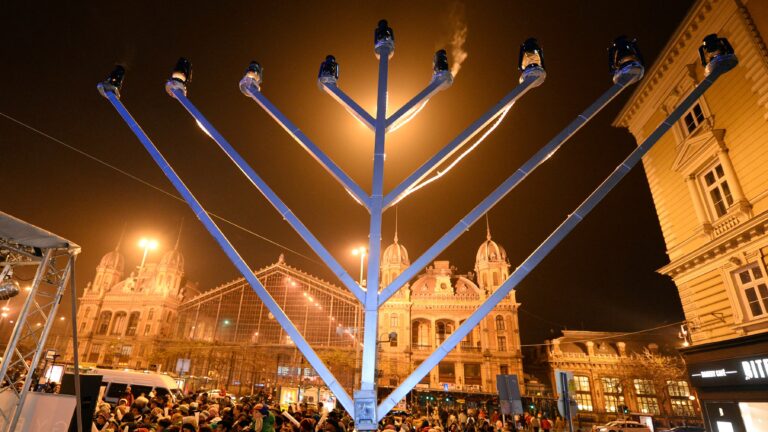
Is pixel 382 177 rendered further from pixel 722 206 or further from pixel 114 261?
pixel 114 261

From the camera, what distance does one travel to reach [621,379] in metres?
44.2

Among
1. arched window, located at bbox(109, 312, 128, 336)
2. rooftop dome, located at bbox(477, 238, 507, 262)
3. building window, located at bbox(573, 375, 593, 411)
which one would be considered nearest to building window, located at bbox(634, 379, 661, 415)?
building window, located at bbox(573, 375, 593, 411)

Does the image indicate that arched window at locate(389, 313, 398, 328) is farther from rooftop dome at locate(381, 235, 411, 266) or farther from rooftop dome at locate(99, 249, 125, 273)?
rooftop dome at locate(99, 249, 125, 273)

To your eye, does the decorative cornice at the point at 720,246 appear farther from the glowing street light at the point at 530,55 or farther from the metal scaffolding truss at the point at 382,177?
the glowing street light at the point at 530,55

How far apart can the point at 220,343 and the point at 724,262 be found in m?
48.3

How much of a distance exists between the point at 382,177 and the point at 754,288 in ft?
44.8

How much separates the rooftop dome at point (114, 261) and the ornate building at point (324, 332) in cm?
1341

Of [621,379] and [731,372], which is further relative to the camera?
[621,379]

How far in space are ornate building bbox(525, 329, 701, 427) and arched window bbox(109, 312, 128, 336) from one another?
196ft

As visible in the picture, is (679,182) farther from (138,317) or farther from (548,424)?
(138,317)

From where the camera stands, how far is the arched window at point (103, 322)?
60281 millimetres

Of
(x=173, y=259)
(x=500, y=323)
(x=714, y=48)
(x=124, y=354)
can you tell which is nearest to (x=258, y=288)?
(x=714, y=48)

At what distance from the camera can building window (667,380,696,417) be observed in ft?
142

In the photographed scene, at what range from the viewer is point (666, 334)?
5444 centimetres
